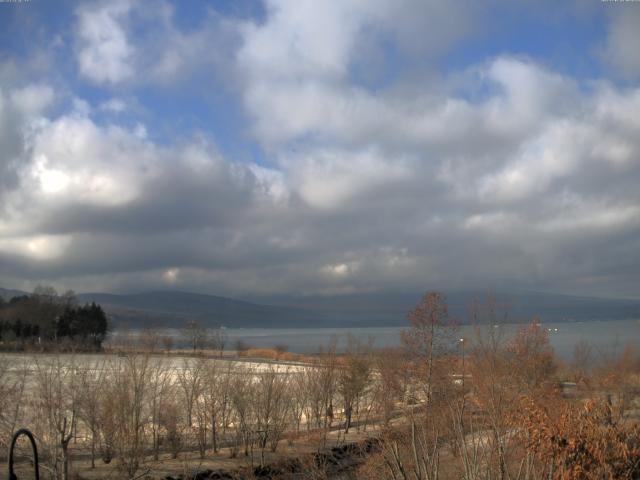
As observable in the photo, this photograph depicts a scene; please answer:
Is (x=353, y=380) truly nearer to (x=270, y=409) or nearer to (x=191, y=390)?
(x=270, y=409)

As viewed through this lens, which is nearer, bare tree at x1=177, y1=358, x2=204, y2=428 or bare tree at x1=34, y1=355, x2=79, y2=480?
bare tree at x1=34, y1=355, x2=79, y2=480

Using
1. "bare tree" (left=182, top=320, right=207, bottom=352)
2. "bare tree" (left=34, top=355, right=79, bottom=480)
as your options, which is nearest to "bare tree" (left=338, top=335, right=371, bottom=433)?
"bare tree" (left=34, top=355, right=79, bottom=480)

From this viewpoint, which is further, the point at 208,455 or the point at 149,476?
the point at 208,455

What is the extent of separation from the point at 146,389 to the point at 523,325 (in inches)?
1128

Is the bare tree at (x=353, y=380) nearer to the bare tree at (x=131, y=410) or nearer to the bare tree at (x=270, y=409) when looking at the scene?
the bare tree at (x=270, y=409)

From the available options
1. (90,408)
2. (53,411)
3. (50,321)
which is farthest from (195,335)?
(53,411)

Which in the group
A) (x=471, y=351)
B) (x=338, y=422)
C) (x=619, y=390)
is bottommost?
(x=338, y=422)

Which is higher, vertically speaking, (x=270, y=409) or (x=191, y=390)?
(x=191, y=390)

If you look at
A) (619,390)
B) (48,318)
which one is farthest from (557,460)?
(48,318)

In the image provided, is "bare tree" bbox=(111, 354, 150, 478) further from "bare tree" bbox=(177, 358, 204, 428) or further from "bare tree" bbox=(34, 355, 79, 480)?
"bare tree" bbox=(177, 358, 204, 428)

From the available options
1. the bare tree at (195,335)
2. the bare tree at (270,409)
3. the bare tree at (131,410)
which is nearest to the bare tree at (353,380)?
the bare tree at (270,409)

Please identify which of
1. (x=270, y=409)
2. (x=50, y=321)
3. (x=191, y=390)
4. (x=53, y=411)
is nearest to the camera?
(x=53, y=411)

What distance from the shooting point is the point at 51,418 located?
30203 millimetres

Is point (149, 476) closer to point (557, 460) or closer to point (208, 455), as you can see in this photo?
point (208, 455)
